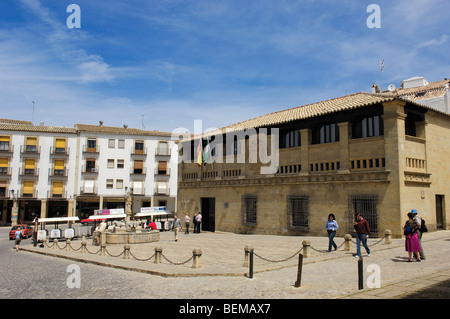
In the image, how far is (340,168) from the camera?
63.1 ft

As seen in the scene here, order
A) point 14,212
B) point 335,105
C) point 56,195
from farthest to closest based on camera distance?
point 56,195
point 14,212
point 335,105

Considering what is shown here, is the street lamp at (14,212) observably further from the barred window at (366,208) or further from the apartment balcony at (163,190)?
the barred window at (366,208)

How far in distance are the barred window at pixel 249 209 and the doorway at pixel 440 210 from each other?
10.2m

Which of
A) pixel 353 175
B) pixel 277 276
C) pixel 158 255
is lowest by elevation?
pixel 277 276

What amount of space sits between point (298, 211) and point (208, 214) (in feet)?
30.9

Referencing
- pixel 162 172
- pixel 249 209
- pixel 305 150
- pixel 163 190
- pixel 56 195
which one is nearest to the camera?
pixel 305 150

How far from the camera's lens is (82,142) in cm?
4594

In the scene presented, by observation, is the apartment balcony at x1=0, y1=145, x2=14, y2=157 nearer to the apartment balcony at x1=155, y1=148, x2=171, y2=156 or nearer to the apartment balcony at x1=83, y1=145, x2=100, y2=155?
the apartment balcony at x1=83, y1=145, x2=100, y2=155

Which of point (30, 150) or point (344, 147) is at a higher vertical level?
point (30, 150)

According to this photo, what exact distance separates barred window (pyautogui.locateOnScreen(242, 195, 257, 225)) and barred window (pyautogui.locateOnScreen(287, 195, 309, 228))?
3.05 meters

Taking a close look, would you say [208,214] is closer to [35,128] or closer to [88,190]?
[88,190]

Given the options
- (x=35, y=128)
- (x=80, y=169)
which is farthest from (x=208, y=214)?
(x=35, y=128)

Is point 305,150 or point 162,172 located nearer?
point 305,150

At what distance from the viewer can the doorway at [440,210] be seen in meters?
19.4
